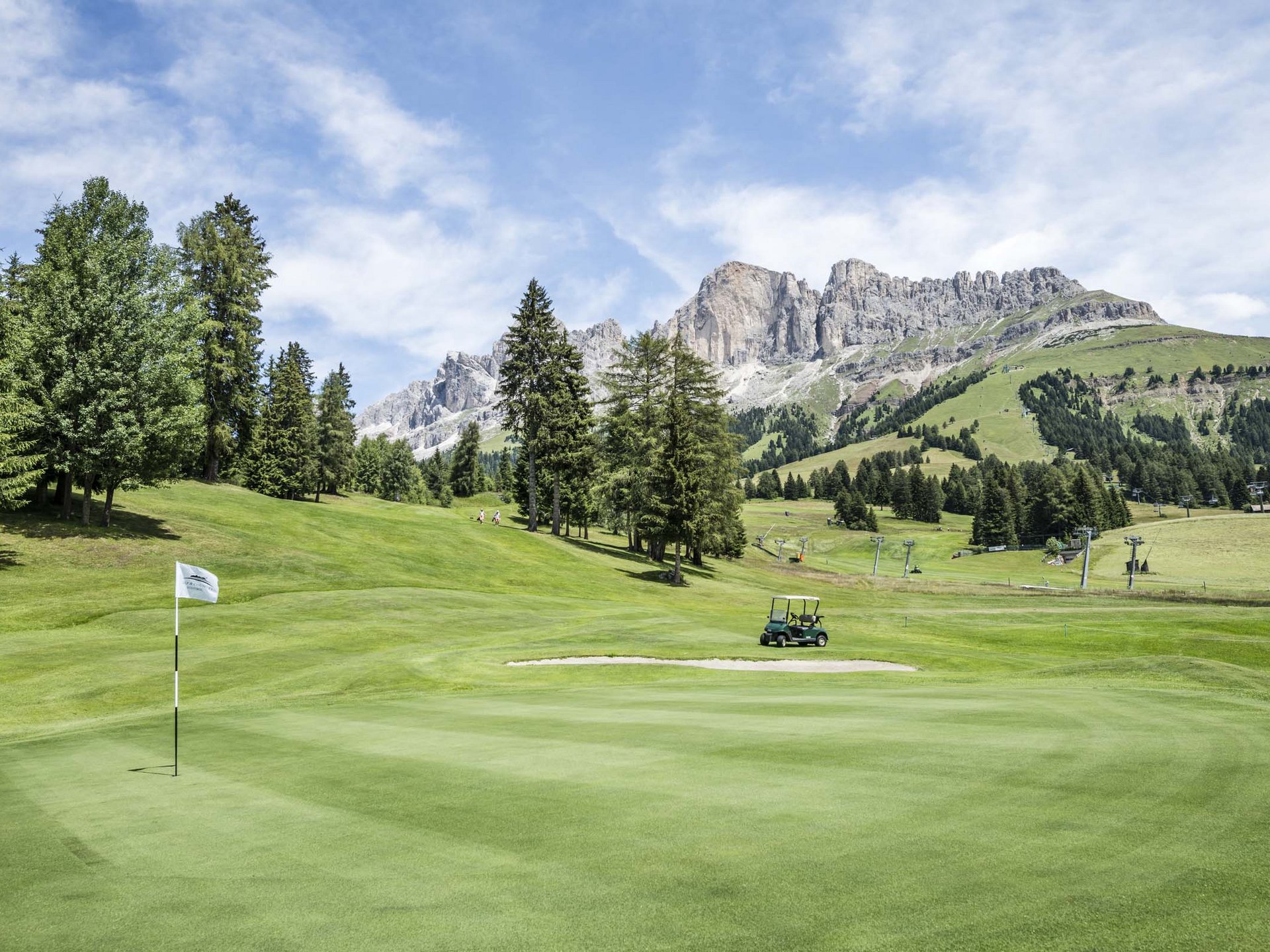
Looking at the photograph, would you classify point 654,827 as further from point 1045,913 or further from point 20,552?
point 20,552

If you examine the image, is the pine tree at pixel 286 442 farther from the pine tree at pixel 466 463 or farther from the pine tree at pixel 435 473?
the pine tree at pixel 435 473

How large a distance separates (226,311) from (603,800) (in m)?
71.6

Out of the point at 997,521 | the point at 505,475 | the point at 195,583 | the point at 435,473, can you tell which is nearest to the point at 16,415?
the point at 195,583

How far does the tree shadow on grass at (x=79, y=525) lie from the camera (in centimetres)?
4019

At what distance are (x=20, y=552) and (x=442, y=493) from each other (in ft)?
316

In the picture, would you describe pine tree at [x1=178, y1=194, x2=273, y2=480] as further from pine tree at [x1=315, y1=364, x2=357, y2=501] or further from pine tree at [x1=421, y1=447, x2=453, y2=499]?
pine tree at [x1=421, y1=447, x2=453, y2=499]

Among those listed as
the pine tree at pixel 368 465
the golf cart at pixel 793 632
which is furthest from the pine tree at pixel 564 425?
the pine tree at pixel 368 465

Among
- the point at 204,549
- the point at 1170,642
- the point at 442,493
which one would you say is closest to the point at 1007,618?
the point at 1170,642

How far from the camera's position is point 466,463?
147750mm

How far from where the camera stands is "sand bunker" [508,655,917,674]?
2973cm

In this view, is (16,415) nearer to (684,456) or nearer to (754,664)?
(754,664)

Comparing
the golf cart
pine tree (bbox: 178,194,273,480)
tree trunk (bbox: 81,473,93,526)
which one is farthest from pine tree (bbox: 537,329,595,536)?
the golf cart

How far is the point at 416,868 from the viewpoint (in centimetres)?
636

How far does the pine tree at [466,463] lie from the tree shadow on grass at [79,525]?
97.9 meters
